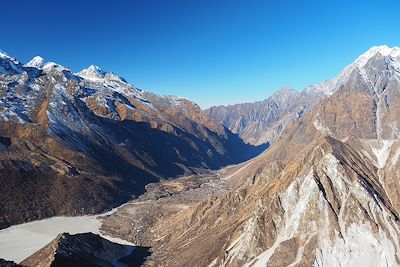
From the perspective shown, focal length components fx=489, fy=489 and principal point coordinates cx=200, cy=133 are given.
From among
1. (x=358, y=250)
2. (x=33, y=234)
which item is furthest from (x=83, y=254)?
(x=358, y=250)

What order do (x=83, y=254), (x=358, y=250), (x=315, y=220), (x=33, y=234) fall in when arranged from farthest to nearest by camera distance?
(x=33, y=234) → (x=83, y=254) → (x=315, y=220) → (x=358, y=250)

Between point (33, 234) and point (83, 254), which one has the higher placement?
point (33, 234)

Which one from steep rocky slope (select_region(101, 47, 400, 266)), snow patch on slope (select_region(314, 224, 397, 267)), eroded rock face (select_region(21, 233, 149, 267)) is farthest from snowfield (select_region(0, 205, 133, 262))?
snow patch on slope (select_region(314, 224, 397, 267))

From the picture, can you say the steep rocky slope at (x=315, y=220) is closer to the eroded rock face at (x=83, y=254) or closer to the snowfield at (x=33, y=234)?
the eroded rock face at (x=83, y=254)

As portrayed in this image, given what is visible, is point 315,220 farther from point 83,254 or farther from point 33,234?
point 33,234

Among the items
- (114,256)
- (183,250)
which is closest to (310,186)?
(183,250)

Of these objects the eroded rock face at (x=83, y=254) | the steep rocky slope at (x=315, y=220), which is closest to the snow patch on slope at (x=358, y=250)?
the steep rocky slope at (x=315, y=220)

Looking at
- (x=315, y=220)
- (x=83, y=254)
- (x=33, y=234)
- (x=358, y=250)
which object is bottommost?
(x=358, y=250)

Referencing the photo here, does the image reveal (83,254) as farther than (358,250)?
Yes

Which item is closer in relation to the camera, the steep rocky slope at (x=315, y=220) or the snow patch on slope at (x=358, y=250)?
the snow patch on slope at (x=358, y=250)

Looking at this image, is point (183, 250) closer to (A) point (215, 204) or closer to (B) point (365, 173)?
(A) point (215, 204)

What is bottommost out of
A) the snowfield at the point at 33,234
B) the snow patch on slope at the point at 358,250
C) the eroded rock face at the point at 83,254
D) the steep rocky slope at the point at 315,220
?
the snow patch on slope at the point at 358,250
